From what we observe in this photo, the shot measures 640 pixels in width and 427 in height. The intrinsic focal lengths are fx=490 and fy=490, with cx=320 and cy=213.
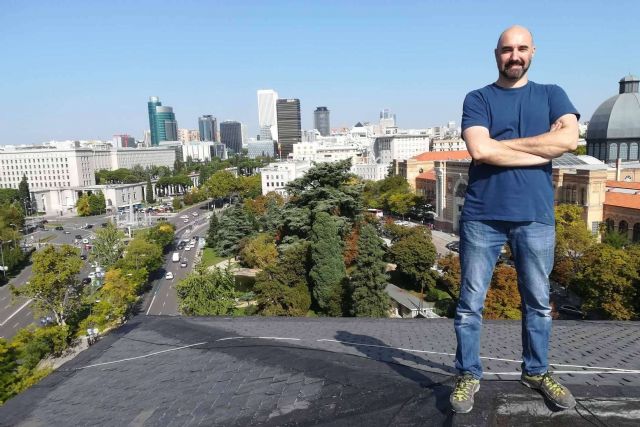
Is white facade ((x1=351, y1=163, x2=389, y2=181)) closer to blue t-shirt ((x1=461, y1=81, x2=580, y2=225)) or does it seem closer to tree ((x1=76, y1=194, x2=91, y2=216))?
tree ((x1=76, y1=194, x2=91, y2=216))

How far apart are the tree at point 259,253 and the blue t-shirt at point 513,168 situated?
27482mm

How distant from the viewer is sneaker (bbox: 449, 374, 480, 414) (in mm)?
2641

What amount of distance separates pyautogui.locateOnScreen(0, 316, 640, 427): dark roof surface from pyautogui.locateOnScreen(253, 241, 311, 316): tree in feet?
46.6

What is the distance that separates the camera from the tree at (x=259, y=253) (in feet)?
102

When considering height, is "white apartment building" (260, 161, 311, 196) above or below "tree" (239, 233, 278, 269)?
above

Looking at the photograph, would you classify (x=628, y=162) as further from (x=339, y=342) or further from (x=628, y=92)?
(x=339, y=342)

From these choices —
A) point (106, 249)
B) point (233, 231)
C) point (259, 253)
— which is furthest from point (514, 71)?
point (233, 231)

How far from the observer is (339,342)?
516 cm

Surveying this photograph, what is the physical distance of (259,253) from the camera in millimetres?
31344

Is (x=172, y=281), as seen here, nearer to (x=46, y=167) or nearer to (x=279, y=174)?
(x=279, y=174)

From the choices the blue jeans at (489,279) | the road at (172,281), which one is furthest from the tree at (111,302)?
the blue jeans at (489,279)

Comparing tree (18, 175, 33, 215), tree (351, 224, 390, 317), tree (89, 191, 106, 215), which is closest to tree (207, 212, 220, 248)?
tree (351, 224, 390, 317)

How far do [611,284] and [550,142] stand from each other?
57.1 feet

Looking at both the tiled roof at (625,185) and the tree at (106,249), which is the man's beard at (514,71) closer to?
the tree at (106,249)
